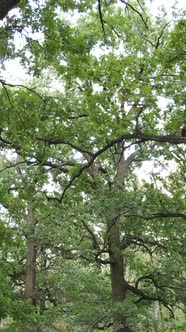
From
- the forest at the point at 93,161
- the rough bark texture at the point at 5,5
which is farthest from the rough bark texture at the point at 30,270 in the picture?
the rough bark texture at the point at 5,5

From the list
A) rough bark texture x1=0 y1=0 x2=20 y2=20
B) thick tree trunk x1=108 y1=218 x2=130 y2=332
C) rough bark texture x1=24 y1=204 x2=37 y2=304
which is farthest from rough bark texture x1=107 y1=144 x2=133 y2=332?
rough bark texture x1=0 y1=0 x2=20 y2=20

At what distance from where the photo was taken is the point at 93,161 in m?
9.74

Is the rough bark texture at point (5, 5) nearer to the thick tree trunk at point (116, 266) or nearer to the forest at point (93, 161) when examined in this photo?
the forest at point (93, 161)

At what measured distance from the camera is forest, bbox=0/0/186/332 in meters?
6.09

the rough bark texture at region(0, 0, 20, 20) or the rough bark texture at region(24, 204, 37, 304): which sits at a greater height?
the rough bark texture at region(24, 204, 37, 304)

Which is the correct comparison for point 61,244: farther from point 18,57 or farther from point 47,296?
point 18,57

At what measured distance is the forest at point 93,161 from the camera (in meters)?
6.09

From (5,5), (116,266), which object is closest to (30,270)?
(116,266)

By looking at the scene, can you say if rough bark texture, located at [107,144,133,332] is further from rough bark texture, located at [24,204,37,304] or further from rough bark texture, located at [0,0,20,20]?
rough bark texture, located at [0,0,20,20]

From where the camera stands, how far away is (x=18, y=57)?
19.5 feet

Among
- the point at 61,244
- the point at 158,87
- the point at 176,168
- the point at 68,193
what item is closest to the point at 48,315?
the point at 61,244

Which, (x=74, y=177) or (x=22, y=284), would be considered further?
(x=22, y=284)

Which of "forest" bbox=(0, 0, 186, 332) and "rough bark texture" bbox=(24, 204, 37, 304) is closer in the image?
"forest" bbox=(0, 0, 186, 332)

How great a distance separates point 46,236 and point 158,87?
685 centimetres
